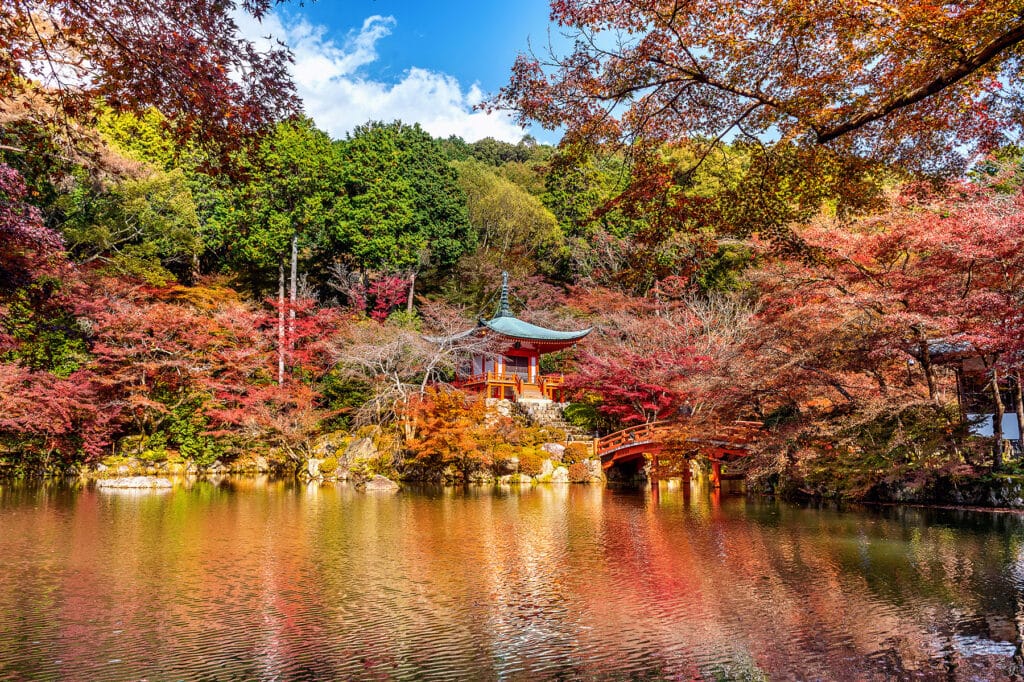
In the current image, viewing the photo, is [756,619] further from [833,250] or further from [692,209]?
[833,250]

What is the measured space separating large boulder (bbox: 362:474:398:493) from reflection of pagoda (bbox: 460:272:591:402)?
199 inches

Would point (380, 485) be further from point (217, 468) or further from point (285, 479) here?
point (217, 468)

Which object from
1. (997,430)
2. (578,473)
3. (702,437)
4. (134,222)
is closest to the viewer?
(997,430)

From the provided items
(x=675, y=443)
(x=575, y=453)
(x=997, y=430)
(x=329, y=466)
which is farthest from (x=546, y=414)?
(x=997, y=430)

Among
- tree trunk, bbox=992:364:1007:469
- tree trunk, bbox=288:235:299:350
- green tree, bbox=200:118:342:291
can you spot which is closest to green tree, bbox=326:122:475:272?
green tree, bbox=200:118:342:291

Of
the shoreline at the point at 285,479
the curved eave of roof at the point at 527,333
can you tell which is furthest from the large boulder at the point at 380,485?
the curved eave of roof at the point at 527,333

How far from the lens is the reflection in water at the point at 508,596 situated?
12.3 feet

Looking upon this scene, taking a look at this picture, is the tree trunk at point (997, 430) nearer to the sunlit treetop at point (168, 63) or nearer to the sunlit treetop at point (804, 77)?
the sunlit treetop at point (804, 77)

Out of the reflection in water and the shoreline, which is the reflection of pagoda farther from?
the reflection in water

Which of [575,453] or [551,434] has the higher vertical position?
[551,434]

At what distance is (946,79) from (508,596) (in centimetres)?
425

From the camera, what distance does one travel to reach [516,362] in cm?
2003

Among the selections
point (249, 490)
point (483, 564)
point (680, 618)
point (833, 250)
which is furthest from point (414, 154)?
point (680, 618)

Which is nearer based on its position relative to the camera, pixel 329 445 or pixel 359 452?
pixel 359 452
